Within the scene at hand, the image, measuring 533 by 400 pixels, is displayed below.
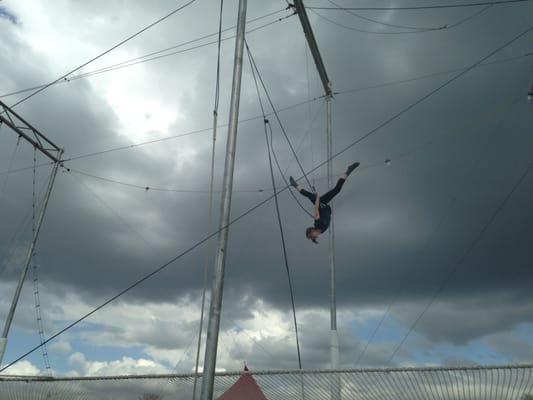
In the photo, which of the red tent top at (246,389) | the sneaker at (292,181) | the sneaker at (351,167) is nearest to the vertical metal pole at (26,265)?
the red tent top at (246,389)

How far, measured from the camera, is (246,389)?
735cm

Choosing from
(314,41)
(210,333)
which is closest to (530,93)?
(314,41)

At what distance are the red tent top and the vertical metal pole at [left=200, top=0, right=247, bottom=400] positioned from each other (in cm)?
226

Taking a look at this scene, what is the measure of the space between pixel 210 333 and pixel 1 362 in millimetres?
10329

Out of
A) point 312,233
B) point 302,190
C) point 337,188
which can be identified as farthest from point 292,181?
point 312,233

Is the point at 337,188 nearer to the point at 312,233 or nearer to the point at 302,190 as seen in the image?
the point at 302,190

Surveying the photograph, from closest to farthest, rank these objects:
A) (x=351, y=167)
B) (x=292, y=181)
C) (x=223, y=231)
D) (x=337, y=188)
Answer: (x=223, y=231)
(x=351, y=167)
(x=337, y=188)
(x=292, y=181)

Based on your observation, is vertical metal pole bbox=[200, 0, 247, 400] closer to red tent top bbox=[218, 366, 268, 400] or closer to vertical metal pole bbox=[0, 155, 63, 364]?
red tent top bbox=[218, 366, 268, 400]

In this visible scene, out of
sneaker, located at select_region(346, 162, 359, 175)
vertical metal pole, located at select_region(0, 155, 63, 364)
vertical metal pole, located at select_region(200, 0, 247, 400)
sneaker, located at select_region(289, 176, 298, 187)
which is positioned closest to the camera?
vertical metal pole, located at select_region(200, 0, 247, 400)

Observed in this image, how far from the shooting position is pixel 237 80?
18.9 feet

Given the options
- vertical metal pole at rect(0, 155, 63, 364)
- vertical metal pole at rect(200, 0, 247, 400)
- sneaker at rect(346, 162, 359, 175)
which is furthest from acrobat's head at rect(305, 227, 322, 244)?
vertical metal pole at rect(0, 155, 63, 364)

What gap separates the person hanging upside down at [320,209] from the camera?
8.21 m

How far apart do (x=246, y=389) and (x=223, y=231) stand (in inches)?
155

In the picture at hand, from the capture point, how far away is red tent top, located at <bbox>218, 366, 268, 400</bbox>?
6799 millimetres
